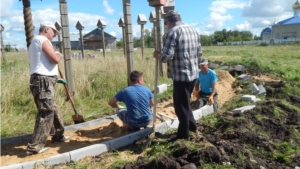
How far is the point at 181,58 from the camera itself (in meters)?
4.21

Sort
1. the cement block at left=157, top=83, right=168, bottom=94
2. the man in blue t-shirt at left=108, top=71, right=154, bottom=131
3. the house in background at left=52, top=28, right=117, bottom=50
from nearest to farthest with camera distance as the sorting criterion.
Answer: the man in blue t-shirt at left=108, top=71, right=154, bottom=131
the cement block at left=157, top=83, right=168, bottom=94
the house in background at left=52, top=28, right=117, bottom=50

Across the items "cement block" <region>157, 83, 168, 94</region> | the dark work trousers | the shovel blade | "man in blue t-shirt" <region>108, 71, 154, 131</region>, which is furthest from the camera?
"cement block" <region>157, 83, 168, 94</region>

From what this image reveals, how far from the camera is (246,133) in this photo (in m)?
4.53

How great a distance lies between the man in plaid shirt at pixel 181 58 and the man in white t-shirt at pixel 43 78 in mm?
1534

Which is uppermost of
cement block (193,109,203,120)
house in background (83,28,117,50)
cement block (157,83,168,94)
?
house in background (83,28,117,50)

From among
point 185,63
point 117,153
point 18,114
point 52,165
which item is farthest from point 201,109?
point 18,114

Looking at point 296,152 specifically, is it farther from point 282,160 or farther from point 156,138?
point 156,138

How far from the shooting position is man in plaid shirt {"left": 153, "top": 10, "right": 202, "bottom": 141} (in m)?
4.13

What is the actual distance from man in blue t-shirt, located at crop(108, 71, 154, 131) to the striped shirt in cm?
68

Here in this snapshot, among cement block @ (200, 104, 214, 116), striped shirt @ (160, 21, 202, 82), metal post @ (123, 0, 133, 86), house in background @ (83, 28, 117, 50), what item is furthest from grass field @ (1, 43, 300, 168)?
house in background @ (83, 28, 117, 50)

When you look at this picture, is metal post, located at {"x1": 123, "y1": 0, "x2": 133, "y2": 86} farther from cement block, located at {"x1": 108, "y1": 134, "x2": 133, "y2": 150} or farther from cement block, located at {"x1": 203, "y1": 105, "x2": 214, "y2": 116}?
cement block, located at {"x1": 108, "y1": 134, "x2": 133, "y2": 150}

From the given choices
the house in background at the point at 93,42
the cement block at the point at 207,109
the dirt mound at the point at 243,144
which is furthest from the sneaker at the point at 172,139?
the house in background at the point at 93,42

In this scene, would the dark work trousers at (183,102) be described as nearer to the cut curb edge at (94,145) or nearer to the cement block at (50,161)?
the cut curb edge at (94,145)

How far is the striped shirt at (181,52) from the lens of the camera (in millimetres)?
4118
